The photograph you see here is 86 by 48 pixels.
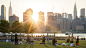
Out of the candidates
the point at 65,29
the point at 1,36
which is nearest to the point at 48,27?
the point at 65,29

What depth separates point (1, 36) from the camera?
121 feet

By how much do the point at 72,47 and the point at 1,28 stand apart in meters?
38.9

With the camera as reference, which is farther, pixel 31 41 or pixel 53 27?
pixel 53 27

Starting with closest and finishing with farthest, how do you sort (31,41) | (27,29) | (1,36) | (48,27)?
(31,41), (1,36), (27,29), (48,27)

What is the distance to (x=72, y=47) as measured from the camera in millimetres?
19312

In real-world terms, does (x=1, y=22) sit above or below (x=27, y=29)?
above

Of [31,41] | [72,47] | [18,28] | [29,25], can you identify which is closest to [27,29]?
[29,25]

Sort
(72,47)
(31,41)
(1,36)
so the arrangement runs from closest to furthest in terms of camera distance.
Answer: (72,47) < (31,41) < (1,36)

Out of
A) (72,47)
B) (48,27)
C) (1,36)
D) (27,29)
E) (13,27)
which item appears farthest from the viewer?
(48,27)

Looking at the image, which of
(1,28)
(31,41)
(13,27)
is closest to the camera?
(31,41)

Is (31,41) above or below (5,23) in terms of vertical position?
below

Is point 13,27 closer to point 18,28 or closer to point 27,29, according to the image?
point 18,28

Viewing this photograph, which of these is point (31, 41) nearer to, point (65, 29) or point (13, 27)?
point (13, 27)

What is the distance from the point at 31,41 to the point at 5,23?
33.1m
